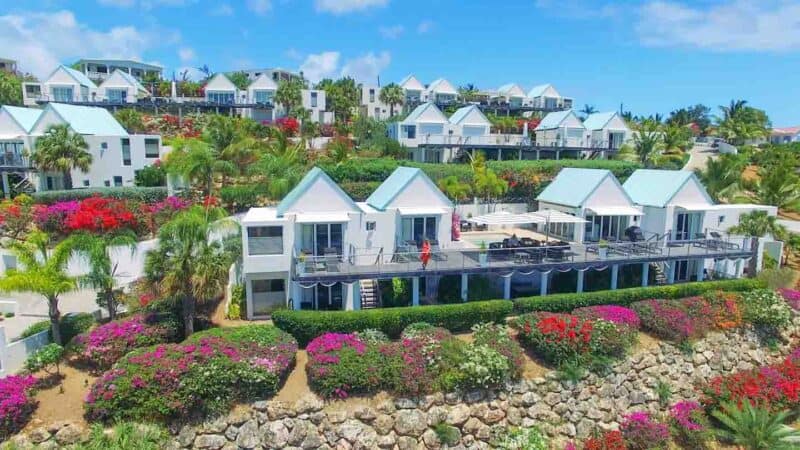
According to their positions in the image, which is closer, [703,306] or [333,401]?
[333,401]

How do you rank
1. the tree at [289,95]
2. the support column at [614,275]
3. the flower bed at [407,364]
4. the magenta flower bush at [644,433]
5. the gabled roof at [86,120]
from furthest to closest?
the tree at [289,95], the gabled roof at [86,120], the support column at [614,275], the magenta flower bush at [644,433], the flower bed at [407,364]

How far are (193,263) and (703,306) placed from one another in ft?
81.5

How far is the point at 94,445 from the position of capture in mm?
16734

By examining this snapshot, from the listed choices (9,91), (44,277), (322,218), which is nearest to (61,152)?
(44,277)

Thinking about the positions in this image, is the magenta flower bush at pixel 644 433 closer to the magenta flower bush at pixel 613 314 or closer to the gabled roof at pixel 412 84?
the magenta flower bush at pixel 613 314

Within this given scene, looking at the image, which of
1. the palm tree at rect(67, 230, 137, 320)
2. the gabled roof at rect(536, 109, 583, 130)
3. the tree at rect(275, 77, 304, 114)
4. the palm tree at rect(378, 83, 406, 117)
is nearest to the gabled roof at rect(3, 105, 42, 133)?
the palm tree at rect(67, 230, 137, 320)

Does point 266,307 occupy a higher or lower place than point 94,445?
higher

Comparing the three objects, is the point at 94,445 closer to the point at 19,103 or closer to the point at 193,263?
the point at 193,263

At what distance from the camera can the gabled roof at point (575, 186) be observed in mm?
31625

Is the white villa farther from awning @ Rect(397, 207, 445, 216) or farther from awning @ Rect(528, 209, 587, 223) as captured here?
awning @ Rect(528, 209, 587, 223)

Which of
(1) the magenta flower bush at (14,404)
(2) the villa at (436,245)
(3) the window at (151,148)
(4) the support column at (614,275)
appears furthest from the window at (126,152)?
(4) the support column at (614,275)

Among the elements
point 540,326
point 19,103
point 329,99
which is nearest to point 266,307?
point 540,326

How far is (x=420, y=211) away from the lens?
89.4 feet

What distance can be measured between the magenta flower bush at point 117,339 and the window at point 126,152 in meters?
24.2
